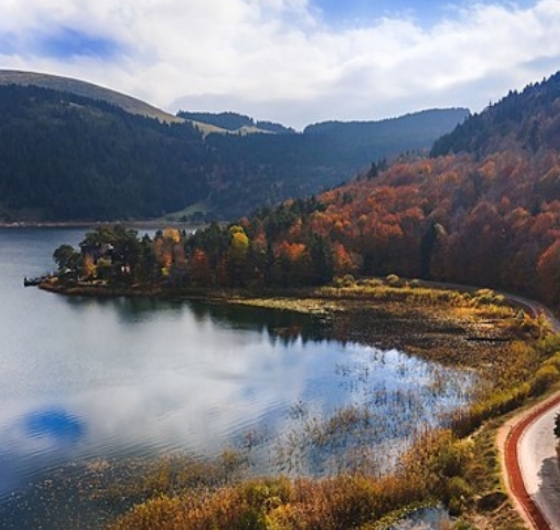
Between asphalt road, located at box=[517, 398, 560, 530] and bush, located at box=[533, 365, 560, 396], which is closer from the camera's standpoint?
asphalt road, located at box=[517, 398, 560, 530]

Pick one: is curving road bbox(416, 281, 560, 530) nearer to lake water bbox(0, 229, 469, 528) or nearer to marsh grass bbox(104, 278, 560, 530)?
marsh grass bbox(104, 278, 560, 530)

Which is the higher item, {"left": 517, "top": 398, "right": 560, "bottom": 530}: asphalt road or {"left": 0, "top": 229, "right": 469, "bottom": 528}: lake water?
{"left": 517, "top": 398, "right": 560, "bottom": 530}: asphalt road

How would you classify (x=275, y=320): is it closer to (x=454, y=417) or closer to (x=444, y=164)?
(x=454, y=417)

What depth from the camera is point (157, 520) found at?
91.8 feet

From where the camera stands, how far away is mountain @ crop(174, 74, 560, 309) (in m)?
94.7

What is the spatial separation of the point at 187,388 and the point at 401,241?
66.1m

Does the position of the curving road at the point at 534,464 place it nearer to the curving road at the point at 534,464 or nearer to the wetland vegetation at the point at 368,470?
the curving road at the point at 534,464

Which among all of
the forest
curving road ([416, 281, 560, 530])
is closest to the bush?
curving road ([416, 281, 560, 530])

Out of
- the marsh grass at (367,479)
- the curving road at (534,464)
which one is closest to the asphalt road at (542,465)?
the curving road at (534,464)

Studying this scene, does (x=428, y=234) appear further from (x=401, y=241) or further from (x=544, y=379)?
(x=544, y=379)

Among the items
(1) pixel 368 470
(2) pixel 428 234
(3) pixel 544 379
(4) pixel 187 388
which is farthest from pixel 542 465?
(2) pixel 428 234

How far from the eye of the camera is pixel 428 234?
105 metres

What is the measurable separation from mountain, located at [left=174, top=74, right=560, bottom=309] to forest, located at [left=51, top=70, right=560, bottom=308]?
174 mm

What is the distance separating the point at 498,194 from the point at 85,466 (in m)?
98.5
